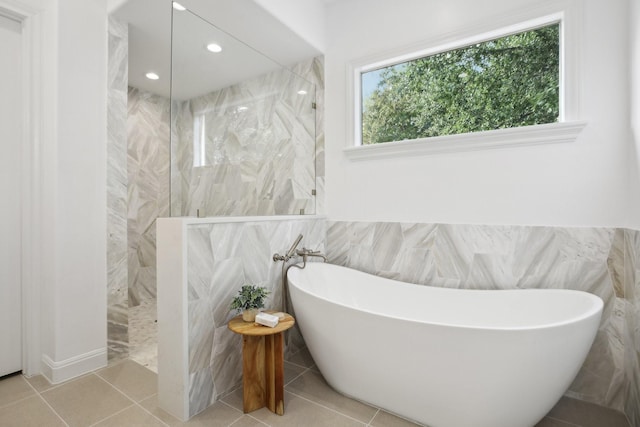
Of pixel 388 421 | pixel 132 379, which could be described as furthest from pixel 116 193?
pixel 388 421

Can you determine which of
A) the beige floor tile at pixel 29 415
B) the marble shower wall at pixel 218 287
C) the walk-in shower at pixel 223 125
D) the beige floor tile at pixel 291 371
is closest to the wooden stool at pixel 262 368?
the marble shower wall at pixel 218 287

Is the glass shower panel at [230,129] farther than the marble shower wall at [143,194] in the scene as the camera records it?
No

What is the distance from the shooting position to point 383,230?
2402mm

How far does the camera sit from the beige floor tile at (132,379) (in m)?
1.76

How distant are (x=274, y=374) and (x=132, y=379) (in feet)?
3.20

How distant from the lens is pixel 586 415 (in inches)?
63.6

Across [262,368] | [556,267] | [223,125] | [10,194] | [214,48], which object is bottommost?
[262,368]

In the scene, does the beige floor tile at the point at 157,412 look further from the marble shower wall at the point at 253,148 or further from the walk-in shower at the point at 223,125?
the marble shower wall at the point at 253,148

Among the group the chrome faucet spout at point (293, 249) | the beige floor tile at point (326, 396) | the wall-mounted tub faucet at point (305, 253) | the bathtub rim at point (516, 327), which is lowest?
the beige floor tile at point (326, 396)

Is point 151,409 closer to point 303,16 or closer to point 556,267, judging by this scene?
point 556,267

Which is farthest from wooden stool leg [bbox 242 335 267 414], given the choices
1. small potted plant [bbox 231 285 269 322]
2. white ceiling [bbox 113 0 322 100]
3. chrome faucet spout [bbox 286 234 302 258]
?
white ceiling [bbox 113 0 322 100]

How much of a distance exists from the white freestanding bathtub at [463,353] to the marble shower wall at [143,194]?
89.5 inches

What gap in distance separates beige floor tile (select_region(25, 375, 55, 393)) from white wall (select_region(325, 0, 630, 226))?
7.18ft

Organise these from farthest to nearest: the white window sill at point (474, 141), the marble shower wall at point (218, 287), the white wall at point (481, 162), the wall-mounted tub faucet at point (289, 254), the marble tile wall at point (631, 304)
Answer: the wall-mounted tub faucet at point (289, 254) → the white window sill at point (474, 141) → the white wall at point (481, 162) → the marble shower wall at point (218, 287) → the marble tile wall at point (631, 304)
